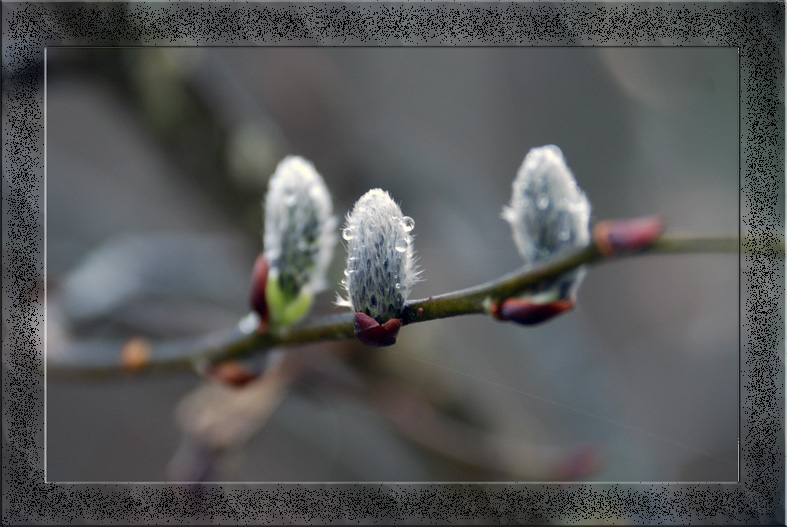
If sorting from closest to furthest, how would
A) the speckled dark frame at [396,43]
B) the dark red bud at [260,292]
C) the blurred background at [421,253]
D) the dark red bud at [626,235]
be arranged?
1. the dark red bud at [626,235]
2. the dark red bud at [260,292]
3. the speckled dark frame at [396,43]
4. the blurred background at [421,253]

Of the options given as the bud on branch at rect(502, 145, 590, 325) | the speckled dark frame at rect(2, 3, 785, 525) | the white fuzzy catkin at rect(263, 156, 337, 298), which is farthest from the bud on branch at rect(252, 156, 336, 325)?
the speckled dark frame at rect(2, 3, 785, 525)

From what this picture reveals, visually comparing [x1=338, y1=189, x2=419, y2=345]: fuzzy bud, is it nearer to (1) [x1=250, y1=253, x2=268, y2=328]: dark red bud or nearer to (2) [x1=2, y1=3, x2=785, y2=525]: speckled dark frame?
(1) [x1=250, y1=253, x2=268, y2=328]: dark red bud

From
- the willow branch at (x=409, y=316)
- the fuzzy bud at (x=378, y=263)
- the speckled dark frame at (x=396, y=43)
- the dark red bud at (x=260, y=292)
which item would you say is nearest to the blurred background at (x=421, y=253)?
the speckled dark frame at (x=396, y=43)

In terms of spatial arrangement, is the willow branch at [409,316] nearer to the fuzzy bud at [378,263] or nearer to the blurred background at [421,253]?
the fuzzy bud at [378,263]

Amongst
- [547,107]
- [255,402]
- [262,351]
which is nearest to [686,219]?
[547,107]

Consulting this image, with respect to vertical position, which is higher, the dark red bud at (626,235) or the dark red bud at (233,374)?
the dark red bud at (626,235)

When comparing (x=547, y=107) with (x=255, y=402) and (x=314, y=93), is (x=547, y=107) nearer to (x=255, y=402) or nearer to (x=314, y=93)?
(x=314, y=93)
